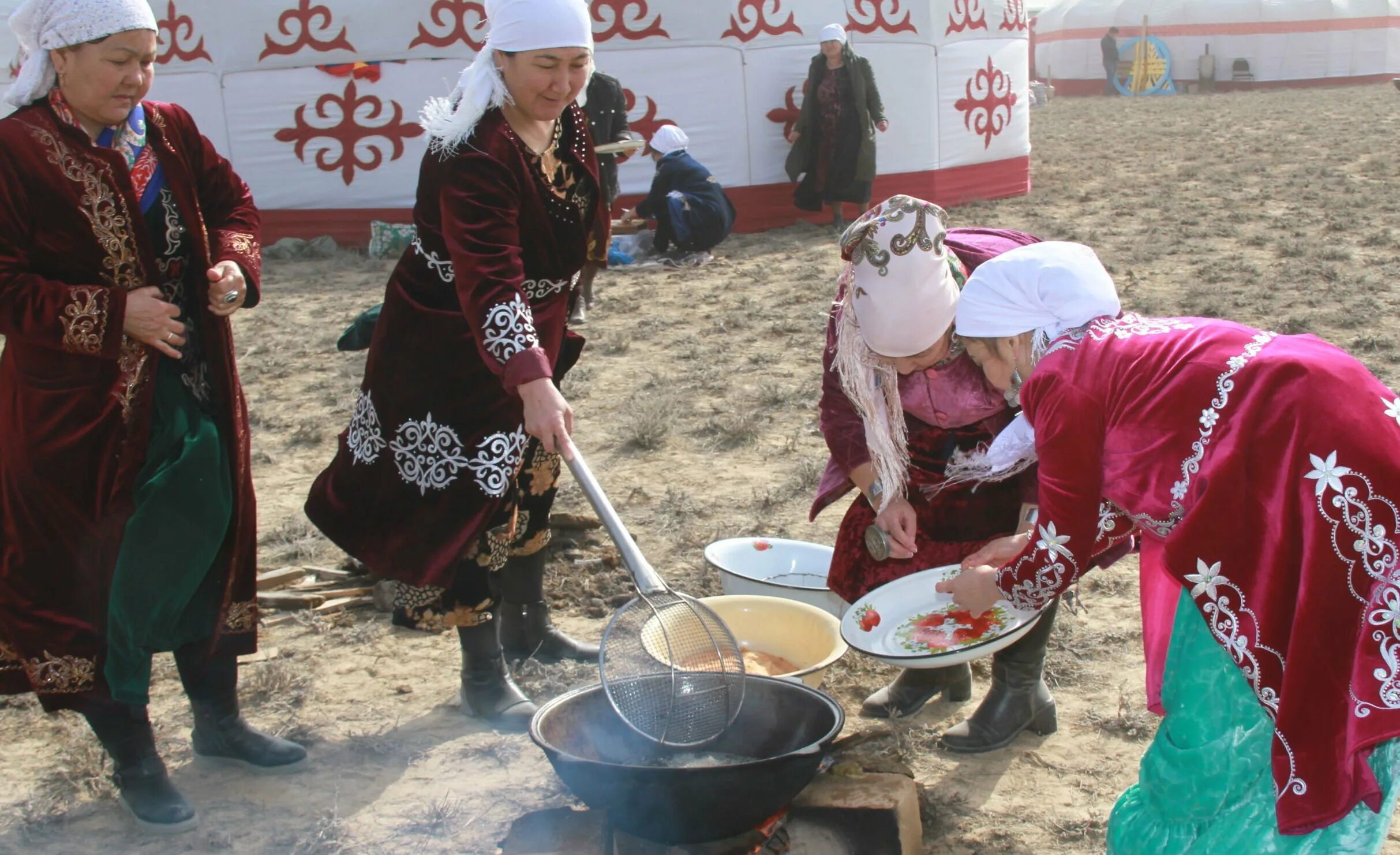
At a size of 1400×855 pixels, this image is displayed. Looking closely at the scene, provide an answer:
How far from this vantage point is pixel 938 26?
11914 millimetres

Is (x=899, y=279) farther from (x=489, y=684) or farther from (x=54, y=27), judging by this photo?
(x=54, y=27)

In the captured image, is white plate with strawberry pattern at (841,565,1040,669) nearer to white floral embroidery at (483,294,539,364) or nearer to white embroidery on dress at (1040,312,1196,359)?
white embroidery on dress at (1040,312,1196,359)

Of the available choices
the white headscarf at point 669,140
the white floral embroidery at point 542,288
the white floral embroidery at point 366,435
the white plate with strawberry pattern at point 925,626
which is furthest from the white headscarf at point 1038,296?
the white headscarf at point 669,140

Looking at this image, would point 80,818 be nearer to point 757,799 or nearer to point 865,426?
point 757,799

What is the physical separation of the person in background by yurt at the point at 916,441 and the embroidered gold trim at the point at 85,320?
1.53 meters

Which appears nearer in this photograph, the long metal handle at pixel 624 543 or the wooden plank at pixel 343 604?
the long metal handle at pixel 624 543

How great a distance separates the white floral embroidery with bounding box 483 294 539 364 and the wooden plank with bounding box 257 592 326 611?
5.70ft

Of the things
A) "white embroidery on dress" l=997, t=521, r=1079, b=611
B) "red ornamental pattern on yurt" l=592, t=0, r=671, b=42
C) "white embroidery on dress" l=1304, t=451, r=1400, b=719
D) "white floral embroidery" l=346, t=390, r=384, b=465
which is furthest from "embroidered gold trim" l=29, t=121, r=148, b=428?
"red ornamental pattern on yurt" l=592, t=0, r=671, b=42

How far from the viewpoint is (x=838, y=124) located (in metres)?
10.9

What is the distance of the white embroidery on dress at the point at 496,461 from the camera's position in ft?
9.54

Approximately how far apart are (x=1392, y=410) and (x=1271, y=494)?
22cm

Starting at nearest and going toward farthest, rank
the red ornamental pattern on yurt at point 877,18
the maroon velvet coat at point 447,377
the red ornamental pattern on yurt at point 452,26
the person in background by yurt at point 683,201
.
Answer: the maroon velvet coat at point 447,377 < the person in background by yurt at point 683,201 < the red ornamental pattern on yurt at point 452,26 < the red ornamental pattern on yurt at point 877,18

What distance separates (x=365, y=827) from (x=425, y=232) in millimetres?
1345

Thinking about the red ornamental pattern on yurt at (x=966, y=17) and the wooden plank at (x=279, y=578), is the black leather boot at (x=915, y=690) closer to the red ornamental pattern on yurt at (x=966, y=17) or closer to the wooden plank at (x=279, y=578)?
the wooden plank at (x=279, y=578)
